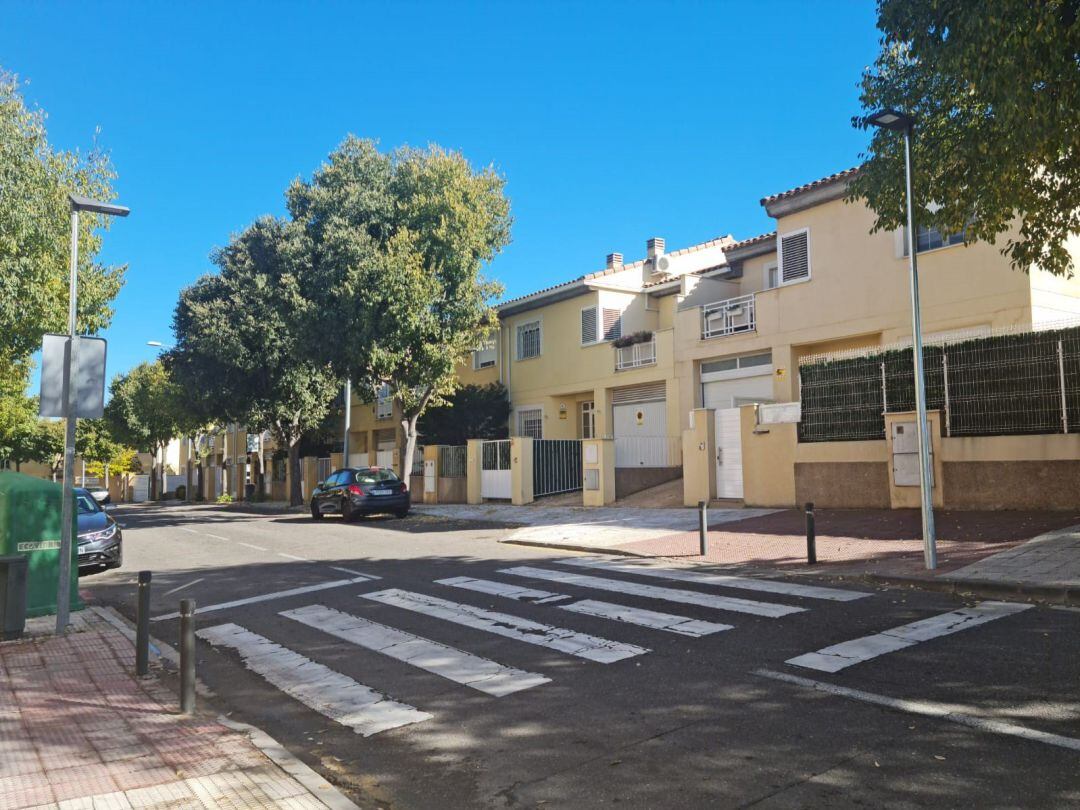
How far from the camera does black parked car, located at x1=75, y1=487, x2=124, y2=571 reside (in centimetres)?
1311

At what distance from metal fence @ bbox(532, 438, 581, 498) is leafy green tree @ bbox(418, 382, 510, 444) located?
605 centimetres

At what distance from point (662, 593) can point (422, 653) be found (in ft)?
10.9

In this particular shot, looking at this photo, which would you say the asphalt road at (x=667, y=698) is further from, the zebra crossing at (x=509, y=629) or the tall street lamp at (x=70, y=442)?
the tall street lamp at (x=70, y=442)

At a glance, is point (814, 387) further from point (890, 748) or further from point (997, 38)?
point (890, 748)

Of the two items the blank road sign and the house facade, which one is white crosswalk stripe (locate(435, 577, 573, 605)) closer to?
the blank road sign

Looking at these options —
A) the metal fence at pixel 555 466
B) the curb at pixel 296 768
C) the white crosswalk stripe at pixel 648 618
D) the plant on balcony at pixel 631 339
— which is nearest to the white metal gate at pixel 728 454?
the plant on balcony at pixel 631 339

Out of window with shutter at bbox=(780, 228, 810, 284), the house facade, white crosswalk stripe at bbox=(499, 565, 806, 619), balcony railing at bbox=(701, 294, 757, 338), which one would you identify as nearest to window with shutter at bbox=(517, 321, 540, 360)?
the house facade

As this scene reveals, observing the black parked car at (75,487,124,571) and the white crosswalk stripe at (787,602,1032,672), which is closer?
the white crosswalk stripe at (787,602,1032,672)

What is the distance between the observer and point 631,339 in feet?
87.8

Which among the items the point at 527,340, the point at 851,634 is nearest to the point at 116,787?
the point at 851,634

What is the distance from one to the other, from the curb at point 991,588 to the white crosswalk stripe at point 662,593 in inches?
85.6

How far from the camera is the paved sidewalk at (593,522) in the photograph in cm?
1550

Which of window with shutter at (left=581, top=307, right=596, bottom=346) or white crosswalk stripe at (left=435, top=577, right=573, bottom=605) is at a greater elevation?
window with shutter at (left=581, top=307, right=596, bottom=346)

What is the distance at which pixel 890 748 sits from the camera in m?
4.43
